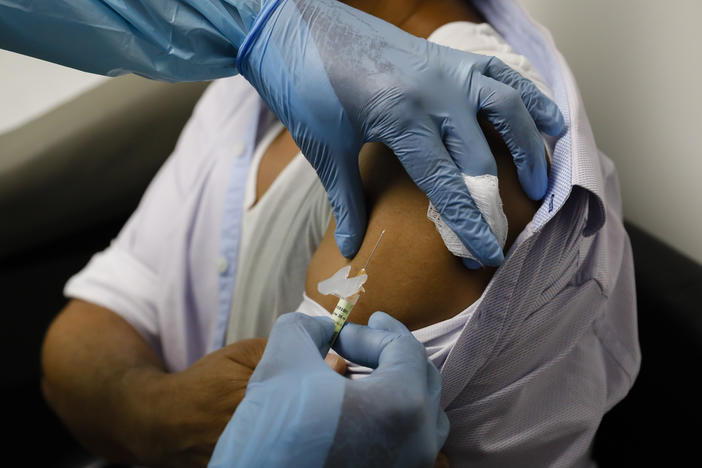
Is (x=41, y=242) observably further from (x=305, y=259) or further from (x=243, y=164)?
(x=305, y=259)

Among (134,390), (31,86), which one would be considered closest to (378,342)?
(134,390)

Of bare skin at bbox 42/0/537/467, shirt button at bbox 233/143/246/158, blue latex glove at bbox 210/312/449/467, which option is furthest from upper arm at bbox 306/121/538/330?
shirt button at bbox 233/143/246/158

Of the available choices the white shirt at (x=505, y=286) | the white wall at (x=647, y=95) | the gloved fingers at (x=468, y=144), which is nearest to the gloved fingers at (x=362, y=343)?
the white shirt at (x=505, y=286)

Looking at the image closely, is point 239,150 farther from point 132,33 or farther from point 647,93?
point 647,93

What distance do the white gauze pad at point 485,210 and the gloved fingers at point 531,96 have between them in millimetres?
119

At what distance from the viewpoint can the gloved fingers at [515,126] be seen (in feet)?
2.45

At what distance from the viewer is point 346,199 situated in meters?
0.81

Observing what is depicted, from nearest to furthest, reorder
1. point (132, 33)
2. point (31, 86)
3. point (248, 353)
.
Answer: point (132, 33) < point (248, 353) < point (31, 86)

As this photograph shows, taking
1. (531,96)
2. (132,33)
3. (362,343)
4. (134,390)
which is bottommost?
(134,390)

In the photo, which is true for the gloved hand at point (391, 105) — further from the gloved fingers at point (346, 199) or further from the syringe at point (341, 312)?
the syringe at point (341, 312)

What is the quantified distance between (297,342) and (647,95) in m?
0.86

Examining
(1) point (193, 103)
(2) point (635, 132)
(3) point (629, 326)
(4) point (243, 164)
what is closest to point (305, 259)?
(4) point (243, 164)

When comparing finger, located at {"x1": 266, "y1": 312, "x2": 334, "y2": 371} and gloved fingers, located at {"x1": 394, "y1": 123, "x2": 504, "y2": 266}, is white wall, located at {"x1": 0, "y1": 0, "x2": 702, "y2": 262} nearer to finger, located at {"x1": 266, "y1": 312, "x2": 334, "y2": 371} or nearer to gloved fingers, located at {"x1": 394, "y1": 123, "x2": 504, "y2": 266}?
gloved fingers, located at {"x1": 394, "y1": 123, "x2": 504, "y2": 266}

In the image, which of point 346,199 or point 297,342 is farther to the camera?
point 346,199
